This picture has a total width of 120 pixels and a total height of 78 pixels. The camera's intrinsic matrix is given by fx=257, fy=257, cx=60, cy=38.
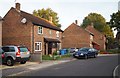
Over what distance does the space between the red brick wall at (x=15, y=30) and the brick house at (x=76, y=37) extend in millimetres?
27101

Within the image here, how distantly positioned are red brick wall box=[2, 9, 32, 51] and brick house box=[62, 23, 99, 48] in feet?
88.9

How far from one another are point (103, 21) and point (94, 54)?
60.4 meters

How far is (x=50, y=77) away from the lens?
1364 centimetres

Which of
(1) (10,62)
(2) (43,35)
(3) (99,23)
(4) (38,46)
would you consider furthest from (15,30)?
(3) (99,23)

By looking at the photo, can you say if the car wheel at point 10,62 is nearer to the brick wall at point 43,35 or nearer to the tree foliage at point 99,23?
the brick wall at point 43,35

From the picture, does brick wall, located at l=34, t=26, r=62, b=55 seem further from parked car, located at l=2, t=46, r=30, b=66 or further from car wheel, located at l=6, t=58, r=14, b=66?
car wheel, located at l=6, t=58, r=14, b=66

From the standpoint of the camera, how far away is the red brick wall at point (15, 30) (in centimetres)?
3756

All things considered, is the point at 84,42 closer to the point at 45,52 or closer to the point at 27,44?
the point at 45,52

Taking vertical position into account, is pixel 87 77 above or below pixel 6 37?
below

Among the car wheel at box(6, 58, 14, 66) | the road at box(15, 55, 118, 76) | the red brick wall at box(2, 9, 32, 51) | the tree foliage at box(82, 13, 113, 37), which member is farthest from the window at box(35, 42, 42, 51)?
the tree foliage at box(82, 13, 113, 37)

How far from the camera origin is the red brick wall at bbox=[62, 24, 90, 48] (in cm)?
6372

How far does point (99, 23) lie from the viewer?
94875 millimetres

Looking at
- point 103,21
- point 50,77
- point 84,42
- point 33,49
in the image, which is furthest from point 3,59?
point 103,21

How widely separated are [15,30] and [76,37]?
27750 mm
